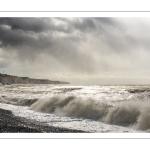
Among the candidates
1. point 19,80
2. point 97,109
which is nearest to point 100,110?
point 97,109

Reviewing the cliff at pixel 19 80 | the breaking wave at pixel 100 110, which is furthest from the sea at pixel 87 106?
the cliff at pixel 19 80

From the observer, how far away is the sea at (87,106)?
6754 mm

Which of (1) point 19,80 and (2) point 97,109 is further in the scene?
(2) point 97,109

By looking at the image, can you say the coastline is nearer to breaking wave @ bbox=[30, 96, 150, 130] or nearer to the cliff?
the cliff

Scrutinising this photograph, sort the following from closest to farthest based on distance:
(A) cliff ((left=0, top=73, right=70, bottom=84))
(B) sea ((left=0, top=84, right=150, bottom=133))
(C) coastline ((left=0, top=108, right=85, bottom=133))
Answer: (C) coastline ((left=0, top=108, right=85, bottom=133)), (B) sea ((left=0, top=84, right=150, bottom=133)), (A) cliff ((left=0, top=73, right=70, bottom=84))

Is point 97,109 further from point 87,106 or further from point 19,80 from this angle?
point 19,80

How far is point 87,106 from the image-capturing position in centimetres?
816

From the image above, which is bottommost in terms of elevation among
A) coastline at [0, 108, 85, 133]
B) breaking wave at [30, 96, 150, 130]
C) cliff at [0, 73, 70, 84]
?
coastline at [0, 108, 85, 133]

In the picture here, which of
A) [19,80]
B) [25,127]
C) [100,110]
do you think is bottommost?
[25,127]

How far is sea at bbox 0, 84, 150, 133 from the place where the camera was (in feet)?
22.2

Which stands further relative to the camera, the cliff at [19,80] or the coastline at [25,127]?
the cliff at [19,80]

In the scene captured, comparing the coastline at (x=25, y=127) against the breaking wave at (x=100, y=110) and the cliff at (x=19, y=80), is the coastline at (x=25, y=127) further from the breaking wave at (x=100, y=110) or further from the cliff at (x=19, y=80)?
the breaking wave at (x=100, y=110)

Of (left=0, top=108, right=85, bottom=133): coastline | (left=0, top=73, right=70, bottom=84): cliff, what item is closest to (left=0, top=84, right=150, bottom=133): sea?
(left=0, top=73, right=70, bottom=84): cliff
